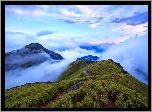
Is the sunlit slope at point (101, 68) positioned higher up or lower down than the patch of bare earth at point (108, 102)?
higher up

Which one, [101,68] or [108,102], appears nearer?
[108,102]

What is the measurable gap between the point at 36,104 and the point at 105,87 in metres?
5.29

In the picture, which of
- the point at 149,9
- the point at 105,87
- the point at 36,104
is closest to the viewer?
the point at 149,9

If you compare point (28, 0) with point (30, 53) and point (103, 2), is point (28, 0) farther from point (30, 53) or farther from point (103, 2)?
point (30, 53)

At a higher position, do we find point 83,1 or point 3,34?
point 83,1

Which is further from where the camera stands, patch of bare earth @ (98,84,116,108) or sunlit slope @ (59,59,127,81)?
sunlit slope @ (59,59,127,81)

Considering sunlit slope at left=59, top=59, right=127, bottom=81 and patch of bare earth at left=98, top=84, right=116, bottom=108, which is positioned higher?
sunlit slope at left=59, top=59, right=127, bottom=81

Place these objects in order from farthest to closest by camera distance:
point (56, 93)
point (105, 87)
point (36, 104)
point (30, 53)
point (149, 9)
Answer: point (30, 53) → point (56, 93) → point (105, 87) → point (36, 104) → point (149, 9)

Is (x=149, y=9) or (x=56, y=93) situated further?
(x=56, y=93)

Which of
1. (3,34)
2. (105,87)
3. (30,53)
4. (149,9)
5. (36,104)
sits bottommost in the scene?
(36,104)

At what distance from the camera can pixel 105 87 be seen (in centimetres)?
1594

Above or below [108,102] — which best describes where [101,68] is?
above

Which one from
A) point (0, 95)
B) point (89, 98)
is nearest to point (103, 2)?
point (89, 98)

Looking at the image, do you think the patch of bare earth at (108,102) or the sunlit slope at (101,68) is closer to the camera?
the patch of bare earth at (108,102)
